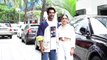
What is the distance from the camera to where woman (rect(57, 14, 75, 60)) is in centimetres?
752

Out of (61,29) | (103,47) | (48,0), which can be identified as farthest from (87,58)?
(48,0)

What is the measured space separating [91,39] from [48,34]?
1358 millimetres

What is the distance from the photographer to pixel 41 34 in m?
7.79

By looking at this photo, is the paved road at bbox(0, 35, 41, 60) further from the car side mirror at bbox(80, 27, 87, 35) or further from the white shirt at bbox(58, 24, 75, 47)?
the white shirt at bbox(58, 24, 75, 47)

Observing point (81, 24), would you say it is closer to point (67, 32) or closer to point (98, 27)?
point (98, 27)

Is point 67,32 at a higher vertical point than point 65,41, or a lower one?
higher

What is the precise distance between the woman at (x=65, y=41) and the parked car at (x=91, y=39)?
2.72ft

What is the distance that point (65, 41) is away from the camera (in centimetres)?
761

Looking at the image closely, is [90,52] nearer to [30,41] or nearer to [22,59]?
[22,59]

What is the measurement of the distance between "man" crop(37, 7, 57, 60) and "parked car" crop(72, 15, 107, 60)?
109cm

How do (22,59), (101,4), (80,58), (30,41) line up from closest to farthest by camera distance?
1. (80,58)
2. (22,59)
3. (30,41)
4. (101,4)

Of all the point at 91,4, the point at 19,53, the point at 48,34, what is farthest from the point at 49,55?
A: the point at 91,4

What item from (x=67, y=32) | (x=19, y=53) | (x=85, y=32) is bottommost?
(x=19, y=53)

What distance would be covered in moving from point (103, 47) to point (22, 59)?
23.9ft
